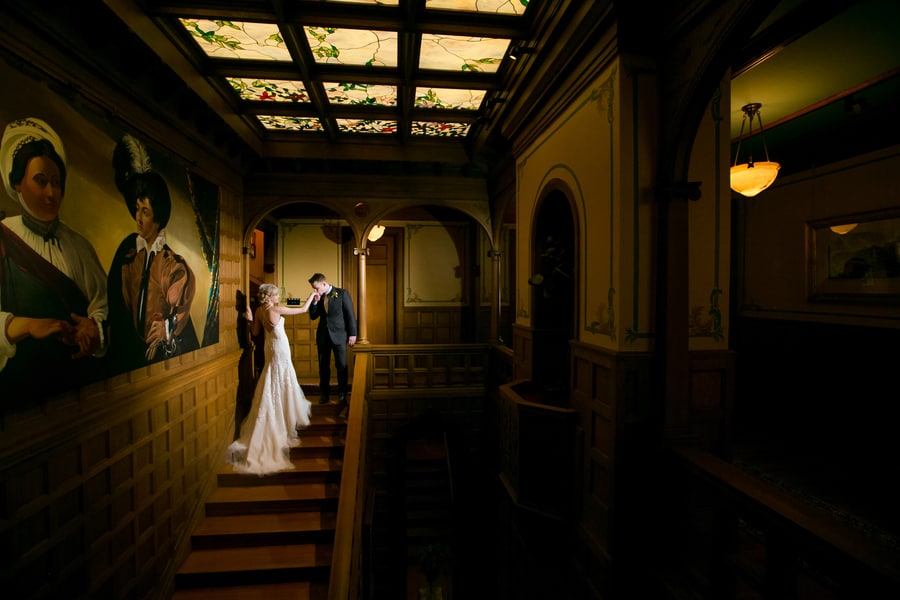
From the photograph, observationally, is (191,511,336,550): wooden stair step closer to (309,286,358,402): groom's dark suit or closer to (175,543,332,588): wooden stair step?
(175,543,332,588): wooden stair step

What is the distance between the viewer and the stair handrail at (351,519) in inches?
144

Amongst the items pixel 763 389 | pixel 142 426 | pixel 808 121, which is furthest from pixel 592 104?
pixel 763 389

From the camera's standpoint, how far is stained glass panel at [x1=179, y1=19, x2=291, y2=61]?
3.47 metres

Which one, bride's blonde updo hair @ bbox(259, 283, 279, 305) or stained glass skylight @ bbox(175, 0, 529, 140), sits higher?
stained glass skylight @ bbox(175, 0, 529, 140)

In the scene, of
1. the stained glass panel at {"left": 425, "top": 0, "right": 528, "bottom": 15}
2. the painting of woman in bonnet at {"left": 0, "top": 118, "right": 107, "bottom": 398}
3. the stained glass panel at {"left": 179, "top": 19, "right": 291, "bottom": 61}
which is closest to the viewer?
the painting of woman in bonnet at {"left": 0, "top": 118, "right": 107, "bottom": 398}

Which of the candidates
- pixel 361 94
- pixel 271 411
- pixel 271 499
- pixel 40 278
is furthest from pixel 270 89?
pixel 271 499

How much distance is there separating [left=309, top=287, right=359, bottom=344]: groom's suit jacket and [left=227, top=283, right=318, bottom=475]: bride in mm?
562

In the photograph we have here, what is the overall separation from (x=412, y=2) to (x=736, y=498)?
3796 millimetres

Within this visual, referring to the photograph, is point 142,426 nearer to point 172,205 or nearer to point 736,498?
point 172,205

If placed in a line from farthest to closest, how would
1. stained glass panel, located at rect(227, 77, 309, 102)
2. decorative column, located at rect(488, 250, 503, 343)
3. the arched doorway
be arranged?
1. decorative column, located at rect(488, 250, 503, 343)
2. the arched doorway
3. stained glass panel, located at rect(227, 77, 309, 102)

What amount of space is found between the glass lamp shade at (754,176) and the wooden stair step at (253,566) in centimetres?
580

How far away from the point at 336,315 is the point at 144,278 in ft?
8.43

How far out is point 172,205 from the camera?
4398 mm

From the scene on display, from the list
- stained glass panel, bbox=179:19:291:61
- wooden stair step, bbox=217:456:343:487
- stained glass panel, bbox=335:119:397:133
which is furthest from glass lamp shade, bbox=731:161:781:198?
wooden stair step, bbox=217:456:343:487
